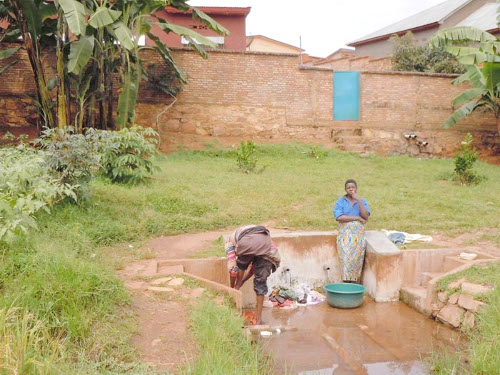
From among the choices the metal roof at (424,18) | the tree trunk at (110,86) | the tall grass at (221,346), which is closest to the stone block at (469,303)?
the tall grass at (221,346)

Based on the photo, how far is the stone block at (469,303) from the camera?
5656 mm

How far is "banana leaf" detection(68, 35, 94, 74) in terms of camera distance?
1032 cm

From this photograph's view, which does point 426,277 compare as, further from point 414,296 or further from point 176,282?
point 176,282

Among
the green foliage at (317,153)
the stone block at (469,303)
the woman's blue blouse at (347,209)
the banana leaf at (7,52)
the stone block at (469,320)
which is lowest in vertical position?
the stone block at (469,320)

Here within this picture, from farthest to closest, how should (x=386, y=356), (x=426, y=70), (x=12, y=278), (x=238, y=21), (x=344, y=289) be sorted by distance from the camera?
1. (x=238, y=21)
2. (x=426, y=70)
3. (x=344, y=289)
4. (x=386, y=356)
5. (x=12, y=278)

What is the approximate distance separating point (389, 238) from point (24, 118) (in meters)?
10.7

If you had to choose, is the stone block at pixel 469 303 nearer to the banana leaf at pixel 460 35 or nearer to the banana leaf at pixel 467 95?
the banana leaf at pixel 460 35

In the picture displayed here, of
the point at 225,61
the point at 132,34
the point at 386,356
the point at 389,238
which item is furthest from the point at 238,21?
the point at 386,356

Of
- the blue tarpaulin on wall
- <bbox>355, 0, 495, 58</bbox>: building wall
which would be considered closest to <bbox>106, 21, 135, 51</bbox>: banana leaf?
the blue tarpaulin on wall

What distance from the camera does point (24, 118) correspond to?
13.7 meters

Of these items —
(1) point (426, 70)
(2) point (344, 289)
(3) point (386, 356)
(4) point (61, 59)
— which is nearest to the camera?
(3) point (386, 356)

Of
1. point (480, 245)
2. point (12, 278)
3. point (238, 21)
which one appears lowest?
point (480, 245)

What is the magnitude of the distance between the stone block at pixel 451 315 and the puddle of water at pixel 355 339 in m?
0.10

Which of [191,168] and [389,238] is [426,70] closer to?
[191,168]
